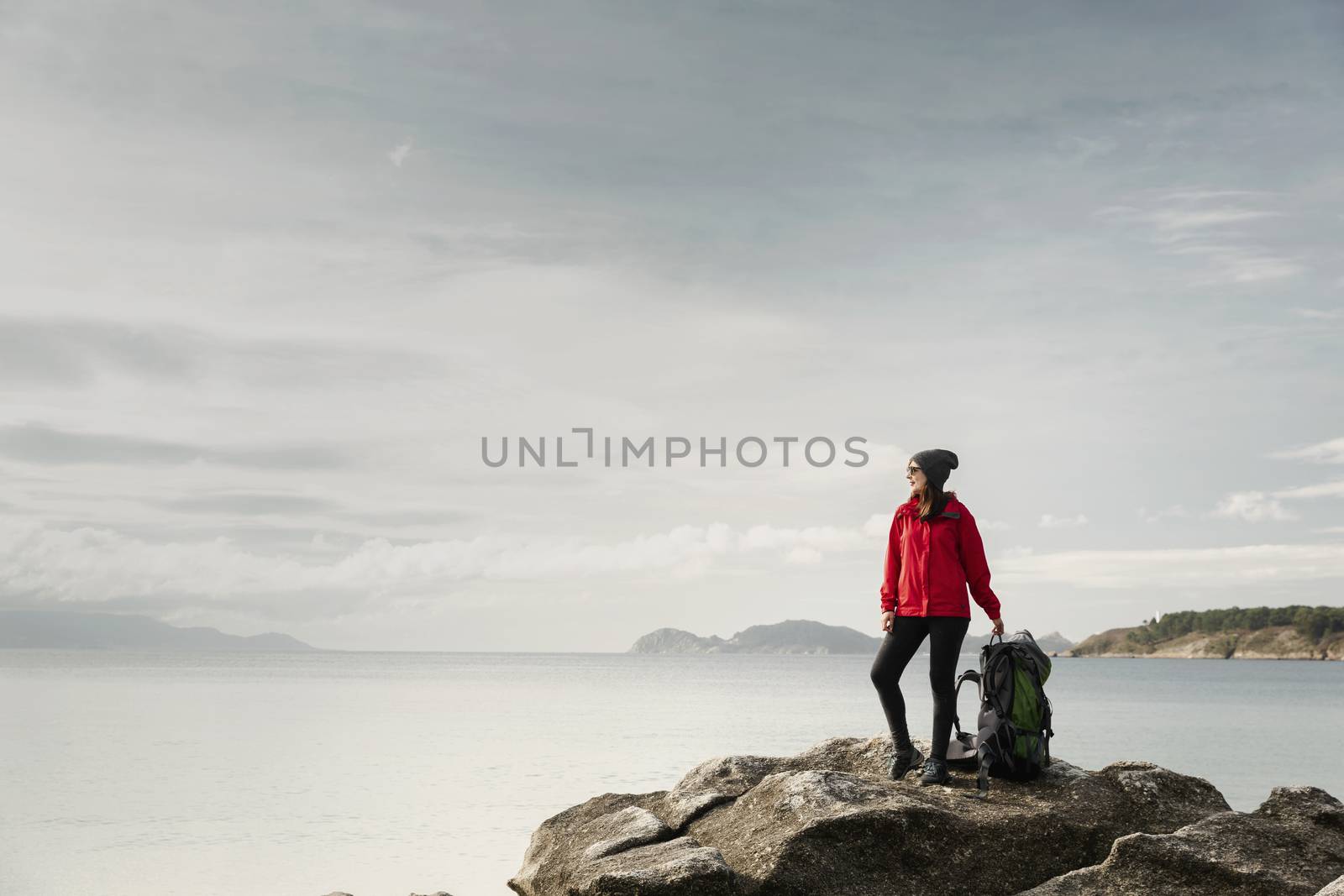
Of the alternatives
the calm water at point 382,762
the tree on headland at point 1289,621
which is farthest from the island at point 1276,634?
the calm water at point 382,762

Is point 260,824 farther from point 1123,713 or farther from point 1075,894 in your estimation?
point 1123,713

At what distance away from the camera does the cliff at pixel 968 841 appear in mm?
7281

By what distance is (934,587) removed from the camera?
329 inches

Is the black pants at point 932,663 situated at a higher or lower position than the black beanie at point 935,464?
lower

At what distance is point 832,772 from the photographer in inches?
330

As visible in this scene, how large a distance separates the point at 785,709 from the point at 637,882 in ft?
186

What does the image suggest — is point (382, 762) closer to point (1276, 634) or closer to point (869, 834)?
point (869, 834)

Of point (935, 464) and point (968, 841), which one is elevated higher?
point (935, 464)

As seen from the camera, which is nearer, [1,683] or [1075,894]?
[1075,894]

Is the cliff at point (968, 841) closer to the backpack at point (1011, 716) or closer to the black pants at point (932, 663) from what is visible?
the backpack at point (1011, 716)

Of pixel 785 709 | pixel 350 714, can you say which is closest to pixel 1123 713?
pixel 785 709

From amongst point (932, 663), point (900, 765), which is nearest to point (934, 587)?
point (932, 663)

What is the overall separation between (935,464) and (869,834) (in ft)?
9.74

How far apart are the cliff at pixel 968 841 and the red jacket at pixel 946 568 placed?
4.94 feet
